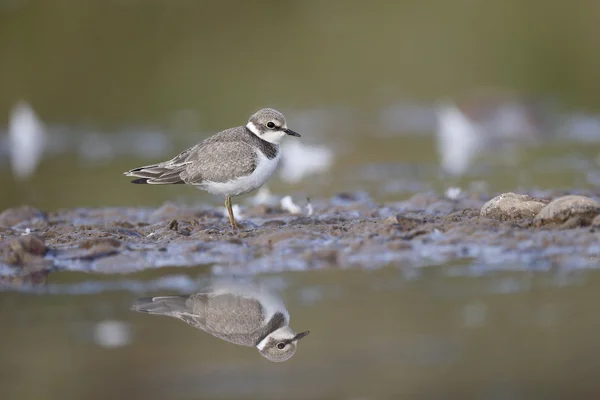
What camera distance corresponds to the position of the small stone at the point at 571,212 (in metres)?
9.06

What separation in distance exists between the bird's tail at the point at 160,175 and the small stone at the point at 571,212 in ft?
13.1

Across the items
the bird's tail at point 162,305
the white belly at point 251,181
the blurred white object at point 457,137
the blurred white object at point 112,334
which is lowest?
the blurred white object at point 112,334

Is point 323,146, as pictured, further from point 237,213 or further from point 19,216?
point 19,216

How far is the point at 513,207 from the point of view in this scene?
966cm

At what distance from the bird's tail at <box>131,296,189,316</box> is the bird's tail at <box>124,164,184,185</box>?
3.11 metres

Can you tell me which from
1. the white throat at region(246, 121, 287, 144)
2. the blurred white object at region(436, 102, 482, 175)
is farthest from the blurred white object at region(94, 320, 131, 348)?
the blurred white object at region(436, 102, 482, 175)

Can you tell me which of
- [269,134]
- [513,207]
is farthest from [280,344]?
[269,134]

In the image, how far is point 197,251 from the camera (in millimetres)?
9305

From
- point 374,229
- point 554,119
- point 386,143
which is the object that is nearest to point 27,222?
point 374,229

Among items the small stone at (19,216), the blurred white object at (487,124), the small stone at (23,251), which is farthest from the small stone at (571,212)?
the blurred white object at (487,124)

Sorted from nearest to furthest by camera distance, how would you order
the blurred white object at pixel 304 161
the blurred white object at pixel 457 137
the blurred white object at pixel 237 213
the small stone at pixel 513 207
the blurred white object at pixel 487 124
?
the small stone at pixel 513 207 < the blurred white object at pixel 237 213 < the blurred white object at pixel 304 161 < the blurred white object at pixel 457 137 < the blurred white object at pixel 487 124

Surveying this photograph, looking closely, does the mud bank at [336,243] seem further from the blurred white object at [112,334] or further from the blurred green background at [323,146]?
the blurred white object at [112,334]

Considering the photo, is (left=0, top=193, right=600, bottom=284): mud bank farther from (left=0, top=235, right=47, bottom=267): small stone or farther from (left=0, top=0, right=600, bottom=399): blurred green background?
(left=0, top=0, right=600, bottom=399): blurred green background

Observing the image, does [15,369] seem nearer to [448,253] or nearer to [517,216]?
[448,253]
